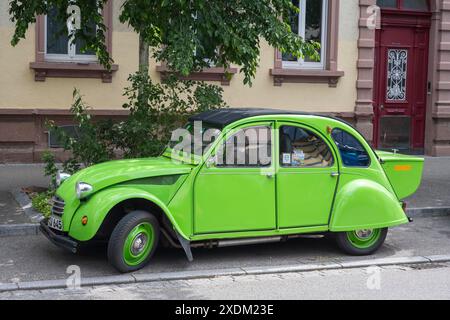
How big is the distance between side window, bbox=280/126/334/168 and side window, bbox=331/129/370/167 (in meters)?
0.16

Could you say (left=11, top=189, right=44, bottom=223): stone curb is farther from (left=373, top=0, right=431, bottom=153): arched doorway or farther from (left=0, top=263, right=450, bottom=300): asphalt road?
(left=373, top=0, right=431, bottom=153): arched doorway

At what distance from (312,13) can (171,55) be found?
7.51 meters

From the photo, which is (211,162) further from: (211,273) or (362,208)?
(362,208)

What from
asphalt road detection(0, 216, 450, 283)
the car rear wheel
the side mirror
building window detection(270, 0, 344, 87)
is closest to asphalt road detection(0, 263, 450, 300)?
asphalt road detection(0, 216, 450, 283)

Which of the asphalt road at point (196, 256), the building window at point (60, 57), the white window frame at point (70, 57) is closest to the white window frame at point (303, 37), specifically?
the building window at point (60, 57)

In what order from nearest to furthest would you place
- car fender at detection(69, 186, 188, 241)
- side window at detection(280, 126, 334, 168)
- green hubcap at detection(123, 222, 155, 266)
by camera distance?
car fender at detection(69, 186, 188, 241) < green hubcap at detection(123, 222, 155, 266) < side window at detection(280, 126, 334, 168)

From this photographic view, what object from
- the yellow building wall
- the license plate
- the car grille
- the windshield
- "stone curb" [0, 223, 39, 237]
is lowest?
"stone curb" [0, 223, 39, 237]

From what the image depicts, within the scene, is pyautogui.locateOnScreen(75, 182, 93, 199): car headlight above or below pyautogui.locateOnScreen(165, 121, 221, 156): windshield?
below

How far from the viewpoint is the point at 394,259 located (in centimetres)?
812

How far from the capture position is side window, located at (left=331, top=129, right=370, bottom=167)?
26.5ft

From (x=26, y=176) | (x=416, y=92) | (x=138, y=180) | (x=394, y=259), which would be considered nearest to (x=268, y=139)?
(x=138, y=180)

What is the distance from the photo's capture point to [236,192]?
24.7 ft

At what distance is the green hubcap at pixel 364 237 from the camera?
26.8 ft
